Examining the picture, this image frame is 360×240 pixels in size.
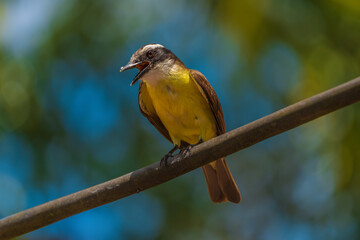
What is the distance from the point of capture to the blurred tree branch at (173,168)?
2.37m

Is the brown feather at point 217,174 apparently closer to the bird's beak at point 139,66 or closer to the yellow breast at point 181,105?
the yellow breast at point 181,105

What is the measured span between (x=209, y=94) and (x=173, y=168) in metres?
1.59

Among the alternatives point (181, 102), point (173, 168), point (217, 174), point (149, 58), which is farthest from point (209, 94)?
point (173, 168)

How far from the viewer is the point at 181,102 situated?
14.5 ft

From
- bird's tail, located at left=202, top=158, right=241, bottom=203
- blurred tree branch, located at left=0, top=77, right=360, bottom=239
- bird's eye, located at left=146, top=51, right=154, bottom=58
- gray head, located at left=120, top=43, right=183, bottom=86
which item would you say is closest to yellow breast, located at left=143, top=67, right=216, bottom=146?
gray head, located at left=120, top=43, right=183, bottom=86

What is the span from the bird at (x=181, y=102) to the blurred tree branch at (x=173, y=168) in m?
1.41

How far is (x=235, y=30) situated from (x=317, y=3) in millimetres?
1371

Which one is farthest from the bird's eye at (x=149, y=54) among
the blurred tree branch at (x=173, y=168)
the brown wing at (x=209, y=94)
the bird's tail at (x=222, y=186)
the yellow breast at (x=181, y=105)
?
the blurred tree branch at (x=173, y=168)

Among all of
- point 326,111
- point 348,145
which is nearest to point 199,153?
point 326,111

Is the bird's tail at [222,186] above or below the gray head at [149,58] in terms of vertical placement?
below

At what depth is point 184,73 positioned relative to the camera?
455 centimetres

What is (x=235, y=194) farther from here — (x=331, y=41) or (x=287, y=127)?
(x=331, y=41)

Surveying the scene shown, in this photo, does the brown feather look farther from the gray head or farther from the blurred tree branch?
the blurred tree branch

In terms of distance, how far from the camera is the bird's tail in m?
4.57
